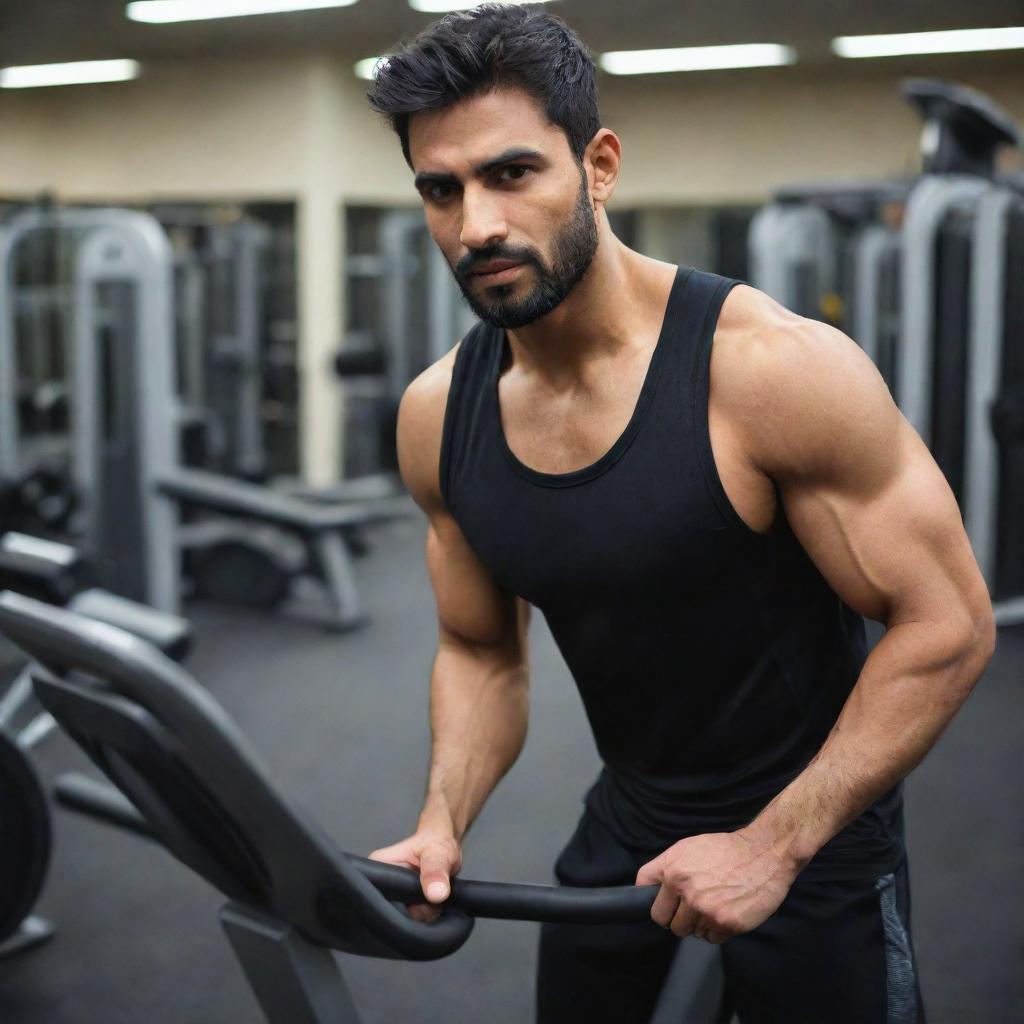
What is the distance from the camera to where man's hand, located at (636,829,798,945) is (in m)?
0.83

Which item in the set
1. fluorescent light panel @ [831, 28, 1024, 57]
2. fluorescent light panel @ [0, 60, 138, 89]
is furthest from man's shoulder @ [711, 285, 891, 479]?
fluorescent light panel @ [0, 60, 138, 89]

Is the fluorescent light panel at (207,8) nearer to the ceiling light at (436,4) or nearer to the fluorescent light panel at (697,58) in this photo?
the ceiling light at (436,4)

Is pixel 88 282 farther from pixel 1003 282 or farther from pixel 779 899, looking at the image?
pixel 779 899

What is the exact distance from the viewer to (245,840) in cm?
73

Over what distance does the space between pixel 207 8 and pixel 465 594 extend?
4.91 m

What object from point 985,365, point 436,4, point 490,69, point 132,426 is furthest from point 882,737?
point 436,4

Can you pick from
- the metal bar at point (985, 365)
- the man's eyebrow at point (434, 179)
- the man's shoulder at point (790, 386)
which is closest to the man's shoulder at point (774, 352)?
the man's shoulder at point (790, 386)

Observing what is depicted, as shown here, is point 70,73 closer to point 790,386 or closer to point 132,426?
point 132,426

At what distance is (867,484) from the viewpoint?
0.87 m

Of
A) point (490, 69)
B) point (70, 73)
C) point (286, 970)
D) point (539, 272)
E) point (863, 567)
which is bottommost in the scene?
point (286, 970)

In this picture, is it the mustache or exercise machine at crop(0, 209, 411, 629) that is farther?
exercise machine at crop(0, 209, 411, 629)

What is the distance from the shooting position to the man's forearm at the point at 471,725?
108 centimetres

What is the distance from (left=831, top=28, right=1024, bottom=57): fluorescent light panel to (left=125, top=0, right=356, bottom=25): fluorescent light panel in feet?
8.86

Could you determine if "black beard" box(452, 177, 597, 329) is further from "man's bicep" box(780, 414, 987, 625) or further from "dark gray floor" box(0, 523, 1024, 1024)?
"dark gray floor" box(0, 523, 1024, 1024)
